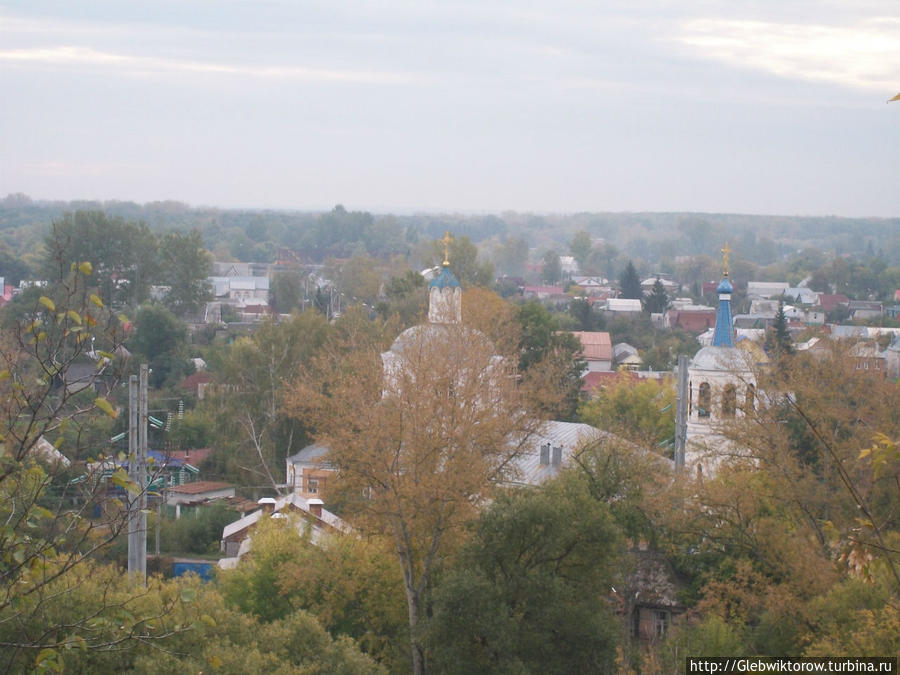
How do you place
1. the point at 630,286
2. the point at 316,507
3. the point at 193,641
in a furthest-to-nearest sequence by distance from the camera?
the point at 630,286 < the point at 316,507 < the point at 193,641

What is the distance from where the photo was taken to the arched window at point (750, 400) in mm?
20314

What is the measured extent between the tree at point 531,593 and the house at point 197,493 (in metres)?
16.8

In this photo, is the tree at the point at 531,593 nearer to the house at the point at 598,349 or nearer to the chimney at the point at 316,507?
the chimney at the point at 316,507

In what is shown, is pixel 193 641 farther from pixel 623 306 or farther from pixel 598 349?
pixel 623 306

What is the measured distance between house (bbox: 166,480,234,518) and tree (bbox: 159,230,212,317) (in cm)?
2886

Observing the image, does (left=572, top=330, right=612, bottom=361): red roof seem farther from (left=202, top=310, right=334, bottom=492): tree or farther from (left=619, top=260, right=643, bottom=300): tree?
(left=619, top=260, right=643, bottom=300): tree

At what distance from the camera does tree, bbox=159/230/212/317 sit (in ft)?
194

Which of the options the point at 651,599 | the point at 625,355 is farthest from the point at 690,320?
the point at 651,599

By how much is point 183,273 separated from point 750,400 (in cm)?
4312

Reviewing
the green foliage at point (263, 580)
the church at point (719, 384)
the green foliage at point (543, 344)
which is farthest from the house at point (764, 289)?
the green foliage at point (263, 580)

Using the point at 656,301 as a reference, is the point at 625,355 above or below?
below

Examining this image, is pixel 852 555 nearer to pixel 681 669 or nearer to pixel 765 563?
pixel 681 669

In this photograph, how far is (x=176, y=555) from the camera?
81.5 ft

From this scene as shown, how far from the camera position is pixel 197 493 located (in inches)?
1204
